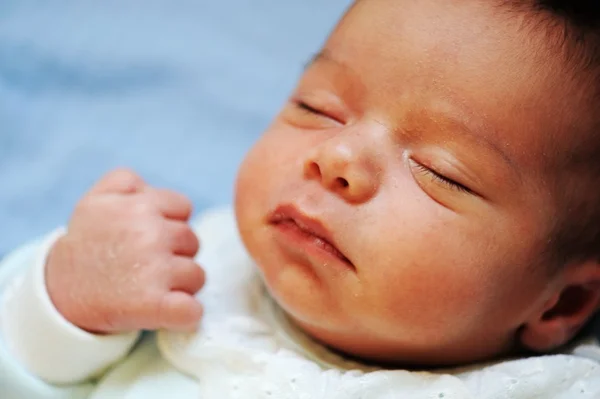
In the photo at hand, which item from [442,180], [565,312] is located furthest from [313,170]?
[565,312]

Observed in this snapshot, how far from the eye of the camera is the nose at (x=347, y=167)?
3.11ft

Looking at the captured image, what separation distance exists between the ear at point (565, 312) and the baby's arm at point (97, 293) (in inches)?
17.8

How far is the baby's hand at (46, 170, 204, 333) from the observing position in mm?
1046

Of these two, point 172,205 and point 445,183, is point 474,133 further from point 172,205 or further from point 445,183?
point 172,205

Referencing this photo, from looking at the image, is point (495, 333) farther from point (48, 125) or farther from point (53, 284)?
point (48, 125)

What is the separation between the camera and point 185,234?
3.70 ft

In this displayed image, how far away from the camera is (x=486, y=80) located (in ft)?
3.19

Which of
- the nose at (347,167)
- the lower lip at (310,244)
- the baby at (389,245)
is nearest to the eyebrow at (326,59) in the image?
the baby at (389,245)

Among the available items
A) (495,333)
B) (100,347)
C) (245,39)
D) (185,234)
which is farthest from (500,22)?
(245,39)

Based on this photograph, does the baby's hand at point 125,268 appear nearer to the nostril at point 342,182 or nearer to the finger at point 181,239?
the finger at point 181,239

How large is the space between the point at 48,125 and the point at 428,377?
918 mm

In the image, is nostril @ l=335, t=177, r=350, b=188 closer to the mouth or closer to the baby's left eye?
the mouth

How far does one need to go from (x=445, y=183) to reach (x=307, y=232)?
0.18 meters

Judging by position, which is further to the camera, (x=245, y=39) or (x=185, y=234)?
(x=245, y=39)
